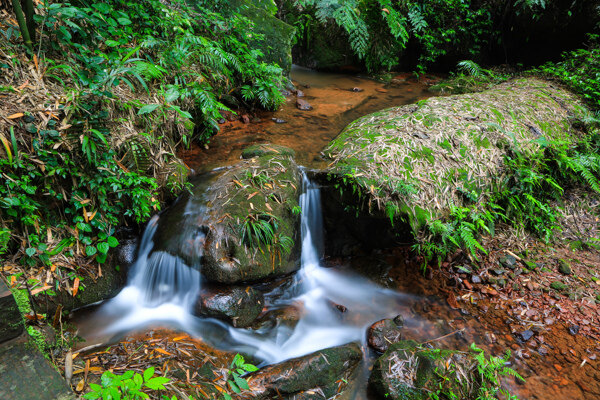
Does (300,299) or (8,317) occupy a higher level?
(8,317)

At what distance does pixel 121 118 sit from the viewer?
3.13 meters

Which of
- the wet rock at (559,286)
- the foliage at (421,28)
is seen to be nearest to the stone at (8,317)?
the wet rock at (559,286)

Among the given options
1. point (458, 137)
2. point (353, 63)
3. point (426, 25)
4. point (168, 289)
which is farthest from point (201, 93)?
point (426, 25)

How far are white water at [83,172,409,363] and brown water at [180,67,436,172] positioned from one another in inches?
52.4

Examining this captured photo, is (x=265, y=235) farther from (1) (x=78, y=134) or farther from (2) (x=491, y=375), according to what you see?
(2) (x=491, y=375)

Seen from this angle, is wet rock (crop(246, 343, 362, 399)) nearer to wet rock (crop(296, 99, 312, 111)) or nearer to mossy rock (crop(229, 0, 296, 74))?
wet rock (crop(296, 99, 312, 111))

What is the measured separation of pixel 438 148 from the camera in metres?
4.23

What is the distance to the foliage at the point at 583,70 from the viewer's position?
6.03m

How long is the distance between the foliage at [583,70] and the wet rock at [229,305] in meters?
6.72

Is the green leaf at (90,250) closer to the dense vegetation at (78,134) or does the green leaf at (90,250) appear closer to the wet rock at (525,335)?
the dense vegetation at (78,134)

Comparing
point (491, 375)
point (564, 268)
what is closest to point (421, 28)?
point (564, 268)

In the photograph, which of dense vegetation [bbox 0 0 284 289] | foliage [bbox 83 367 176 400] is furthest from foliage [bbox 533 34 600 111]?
foliage [bbox 83 367 176 400]

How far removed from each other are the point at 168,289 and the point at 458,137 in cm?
395

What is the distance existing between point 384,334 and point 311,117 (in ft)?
13.1
